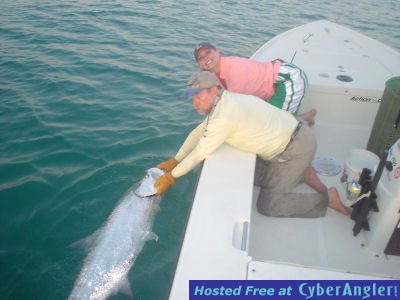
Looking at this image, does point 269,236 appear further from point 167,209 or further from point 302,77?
point 302,77

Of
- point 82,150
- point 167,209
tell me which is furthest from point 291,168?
point 82,150

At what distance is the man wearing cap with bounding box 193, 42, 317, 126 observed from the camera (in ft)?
14.6

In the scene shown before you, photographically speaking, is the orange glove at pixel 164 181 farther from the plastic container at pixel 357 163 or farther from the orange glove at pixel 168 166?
the plastic container at pixel 357 163

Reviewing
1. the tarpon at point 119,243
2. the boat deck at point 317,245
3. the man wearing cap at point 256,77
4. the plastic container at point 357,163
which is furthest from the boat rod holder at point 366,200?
the tarpon at point 119,243

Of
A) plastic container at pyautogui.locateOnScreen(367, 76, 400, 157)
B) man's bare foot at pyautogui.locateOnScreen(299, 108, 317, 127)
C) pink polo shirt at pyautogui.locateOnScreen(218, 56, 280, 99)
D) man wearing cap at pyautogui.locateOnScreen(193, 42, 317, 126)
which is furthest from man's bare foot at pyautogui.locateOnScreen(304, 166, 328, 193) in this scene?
man's bare foot at pyautogui.locateOnScreen(299, 108, 317, 127)

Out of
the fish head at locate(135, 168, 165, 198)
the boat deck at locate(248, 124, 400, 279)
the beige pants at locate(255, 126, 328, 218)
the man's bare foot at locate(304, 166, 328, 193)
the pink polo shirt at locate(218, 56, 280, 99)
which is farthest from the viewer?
the pink polo shirt at locate(218, 56, 280, 99)

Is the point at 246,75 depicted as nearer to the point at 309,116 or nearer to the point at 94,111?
the point at 309,116

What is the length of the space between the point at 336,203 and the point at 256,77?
5.70 ft

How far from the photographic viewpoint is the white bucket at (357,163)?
3.73m

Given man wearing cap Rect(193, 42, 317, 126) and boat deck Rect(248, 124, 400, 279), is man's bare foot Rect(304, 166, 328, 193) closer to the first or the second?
boat deck Rect(248, 124, 400, 279)

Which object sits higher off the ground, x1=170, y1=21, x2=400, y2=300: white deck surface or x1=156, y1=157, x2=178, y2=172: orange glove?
x1=170, y1=21, x2=400, y2=300: white deck surface

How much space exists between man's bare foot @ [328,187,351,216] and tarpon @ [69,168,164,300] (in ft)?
6.14

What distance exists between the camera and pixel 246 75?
14.6 ft

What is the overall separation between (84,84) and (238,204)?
18.6 feet
